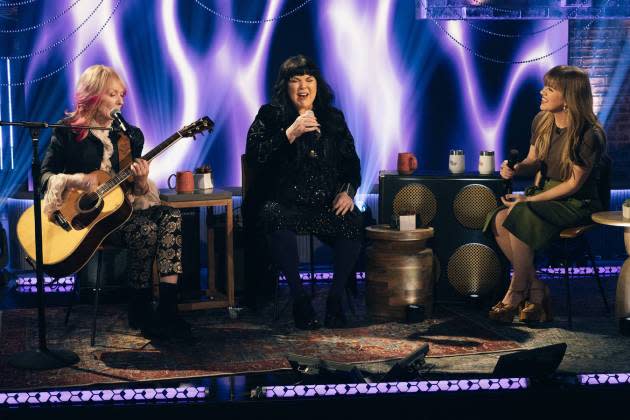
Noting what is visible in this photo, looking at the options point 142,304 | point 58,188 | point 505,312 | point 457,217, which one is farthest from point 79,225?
point 505,312

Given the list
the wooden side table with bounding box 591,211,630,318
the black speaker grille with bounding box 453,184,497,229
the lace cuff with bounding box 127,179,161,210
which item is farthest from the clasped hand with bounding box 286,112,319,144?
the wooden side table with bounding box 591,211,630,318

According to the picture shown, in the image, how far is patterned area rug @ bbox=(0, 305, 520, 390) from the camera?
4.20 metres

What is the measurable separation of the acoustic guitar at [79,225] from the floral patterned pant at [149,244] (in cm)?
17

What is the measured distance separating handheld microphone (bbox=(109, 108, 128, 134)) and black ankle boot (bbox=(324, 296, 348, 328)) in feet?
4.34

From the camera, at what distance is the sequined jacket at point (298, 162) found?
5129 mm

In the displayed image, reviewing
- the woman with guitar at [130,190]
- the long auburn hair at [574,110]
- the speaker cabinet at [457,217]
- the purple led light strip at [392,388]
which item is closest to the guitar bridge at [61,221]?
the woman with guitar at [130,190]

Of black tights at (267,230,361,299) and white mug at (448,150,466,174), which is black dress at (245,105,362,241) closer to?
black tights at (267,230,361,299)

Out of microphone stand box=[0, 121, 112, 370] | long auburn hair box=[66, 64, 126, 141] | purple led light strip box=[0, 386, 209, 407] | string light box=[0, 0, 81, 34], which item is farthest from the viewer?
string light box=[0, 0, 81, 34]

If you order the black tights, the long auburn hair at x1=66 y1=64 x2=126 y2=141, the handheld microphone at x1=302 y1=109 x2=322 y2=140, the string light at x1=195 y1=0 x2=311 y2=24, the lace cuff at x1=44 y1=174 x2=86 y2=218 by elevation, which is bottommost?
the black tights

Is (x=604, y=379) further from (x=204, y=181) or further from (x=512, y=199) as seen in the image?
(x=204, y=181)

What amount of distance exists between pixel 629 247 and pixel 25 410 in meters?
2.95

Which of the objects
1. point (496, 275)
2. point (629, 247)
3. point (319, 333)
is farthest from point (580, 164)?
point (319, 333)

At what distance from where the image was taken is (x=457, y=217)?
5434mm

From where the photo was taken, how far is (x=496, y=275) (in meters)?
5.42
